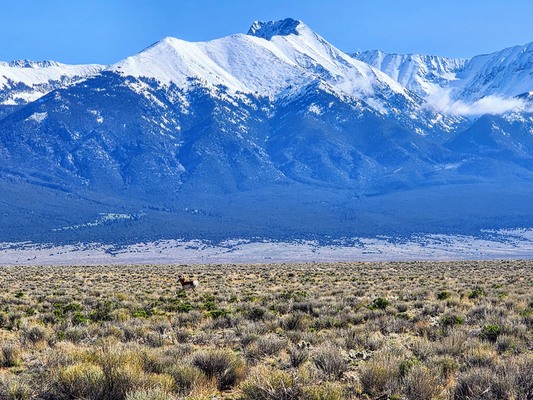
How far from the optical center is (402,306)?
671 inches

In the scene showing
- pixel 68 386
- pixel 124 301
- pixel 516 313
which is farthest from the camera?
pixel 124 301

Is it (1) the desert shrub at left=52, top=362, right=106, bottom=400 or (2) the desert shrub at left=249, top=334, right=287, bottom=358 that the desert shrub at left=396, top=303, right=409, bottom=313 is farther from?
(1) the desert shrub at left=52, top=362, right=106, bottom=400

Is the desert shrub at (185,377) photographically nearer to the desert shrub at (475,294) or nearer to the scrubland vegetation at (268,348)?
the scrubland vegetation at (268,348)

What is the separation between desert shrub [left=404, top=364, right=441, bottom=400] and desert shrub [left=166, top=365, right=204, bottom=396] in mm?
2959

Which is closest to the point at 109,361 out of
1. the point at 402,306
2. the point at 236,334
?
the point at 236,334

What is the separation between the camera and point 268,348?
427 inches

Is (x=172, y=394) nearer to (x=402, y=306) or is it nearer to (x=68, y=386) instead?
(x=68, y=386)

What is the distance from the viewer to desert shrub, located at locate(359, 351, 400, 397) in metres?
7.96

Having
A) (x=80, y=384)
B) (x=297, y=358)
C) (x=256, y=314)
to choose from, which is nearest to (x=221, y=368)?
(x=297, y=358)

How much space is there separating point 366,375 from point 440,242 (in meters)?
151

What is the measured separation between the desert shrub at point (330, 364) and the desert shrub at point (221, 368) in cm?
130

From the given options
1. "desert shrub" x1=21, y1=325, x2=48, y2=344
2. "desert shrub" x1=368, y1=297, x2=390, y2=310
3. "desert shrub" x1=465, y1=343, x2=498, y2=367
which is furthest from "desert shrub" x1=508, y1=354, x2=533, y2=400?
"desert shrub" x1=21, y1=325, x2=48, y2=344

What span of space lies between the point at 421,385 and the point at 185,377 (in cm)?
329

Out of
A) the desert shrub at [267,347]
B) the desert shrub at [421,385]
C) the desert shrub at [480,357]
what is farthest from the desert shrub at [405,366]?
the desert shrub at [267,347]
